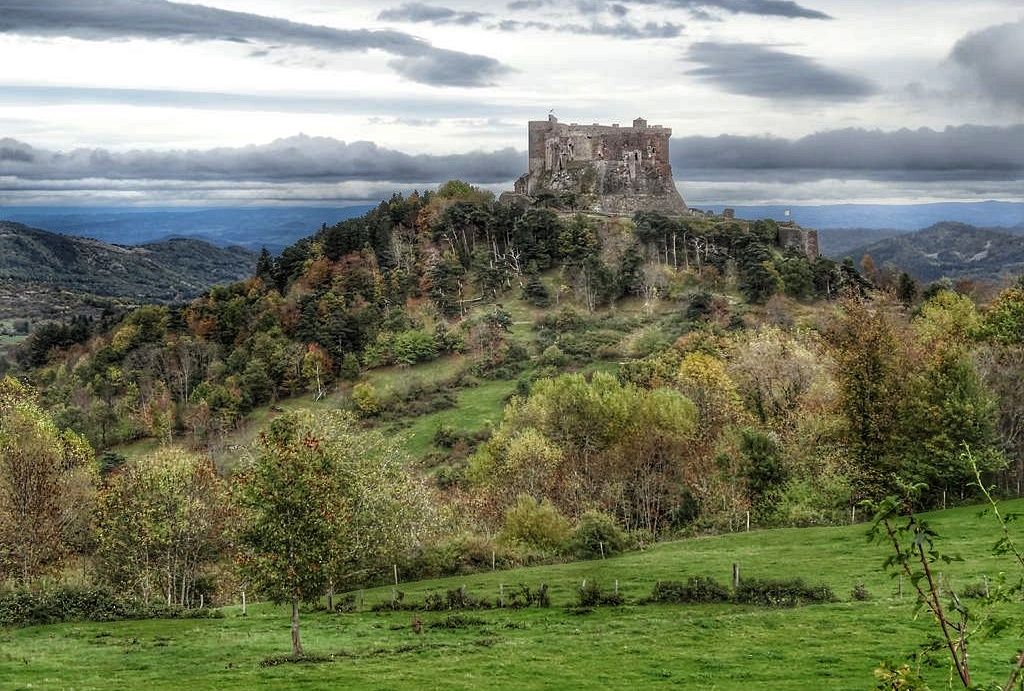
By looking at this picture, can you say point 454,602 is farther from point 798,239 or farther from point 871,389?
point 798,239

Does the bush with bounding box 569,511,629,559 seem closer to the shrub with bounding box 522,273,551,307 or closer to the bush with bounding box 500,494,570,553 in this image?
the bush with bounding box 500,494,570,553

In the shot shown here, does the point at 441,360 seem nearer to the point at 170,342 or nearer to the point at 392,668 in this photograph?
the point at 170,342

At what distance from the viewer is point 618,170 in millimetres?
153500

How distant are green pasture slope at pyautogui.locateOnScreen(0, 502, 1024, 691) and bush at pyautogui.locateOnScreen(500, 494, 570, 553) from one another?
859cm

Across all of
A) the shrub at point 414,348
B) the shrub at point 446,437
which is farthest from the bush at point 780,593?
the shrub at point 414,348

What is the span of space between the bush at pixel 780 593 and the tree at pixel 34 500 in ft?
123

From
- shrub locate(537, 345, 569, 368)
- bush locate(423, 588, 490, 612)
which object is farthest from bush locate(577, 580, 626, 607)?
shrub locate(537, 345, 569, 368)

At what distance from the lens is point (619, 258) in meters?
138

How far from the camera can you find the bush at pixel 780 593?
36.8 meters

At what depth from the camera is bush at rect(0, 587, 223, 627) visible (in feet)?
142

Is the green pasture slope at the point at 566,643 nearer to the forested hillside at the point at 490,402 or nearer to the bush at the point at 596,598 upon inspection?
the bush at the point at 596,598

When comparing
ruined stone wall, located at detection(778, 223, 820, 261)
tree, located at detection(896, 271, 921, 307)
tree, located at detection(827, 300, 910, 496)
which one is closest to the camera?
tree, located at detection(827, 300, 910, 496)

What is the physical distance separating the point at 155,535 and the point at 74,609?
7.55 meters

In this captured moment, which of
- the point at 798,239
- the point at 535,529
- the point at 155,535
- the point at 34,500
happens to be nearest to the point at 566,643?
the point at 535,529
